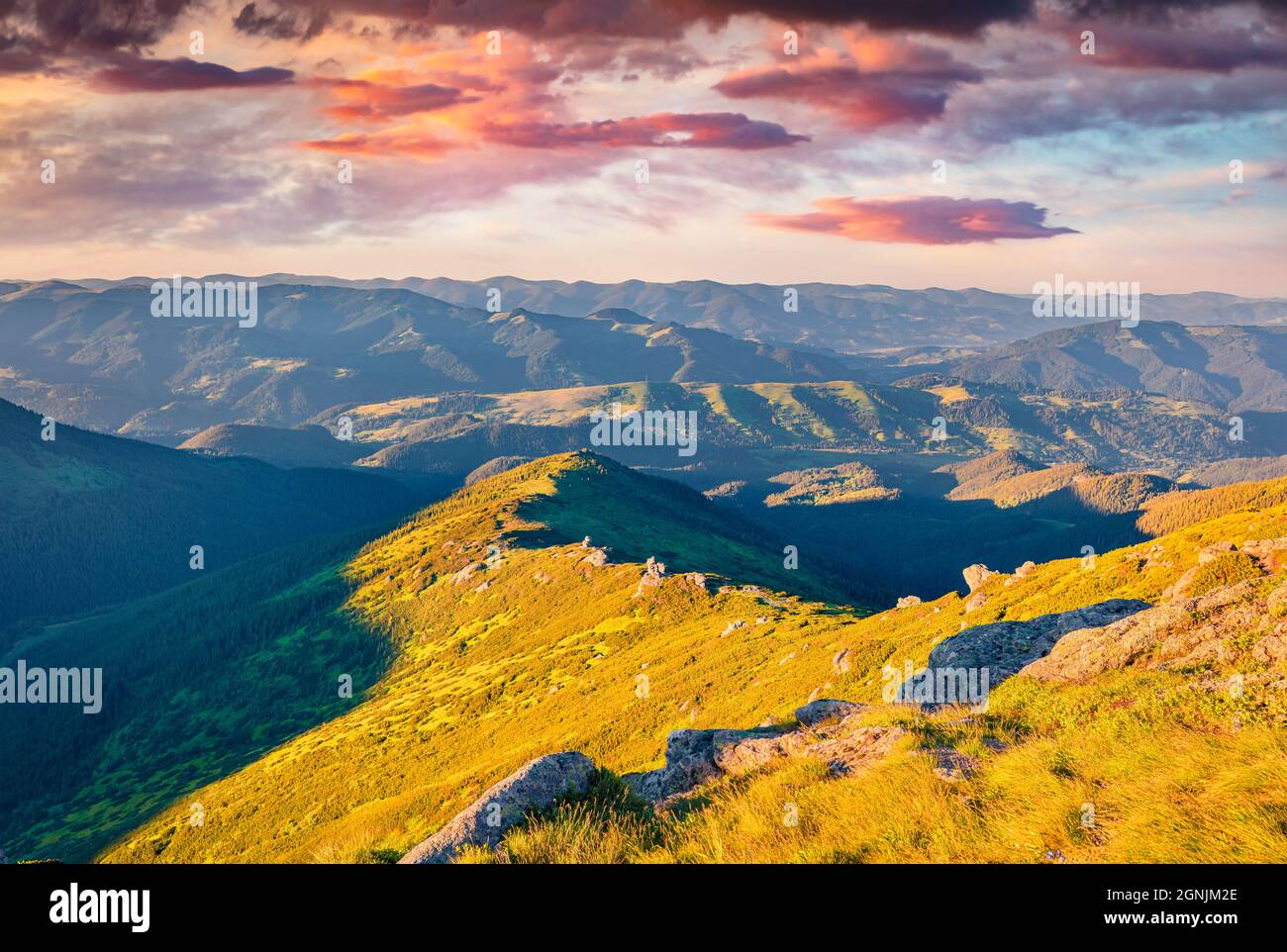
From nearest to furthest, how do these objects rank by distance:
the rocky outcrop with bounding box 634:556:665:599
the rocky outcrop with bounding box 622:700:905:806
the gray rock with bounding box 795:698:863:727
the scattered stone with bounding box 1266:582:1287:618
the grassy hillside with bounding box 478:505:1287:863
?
the grassy hillside with bounding box 478:505:1287:863 < the rocky outcrop with bounding box 622:700:905:806 < the scattered stone with bounding box 1266:582:1287:618 < the gray rock with bounding box 795:698:863:727 < the rocky outcrop with bounding box 634:556:665:599

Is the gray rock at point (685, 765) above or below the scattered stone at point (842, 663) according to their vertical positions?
above

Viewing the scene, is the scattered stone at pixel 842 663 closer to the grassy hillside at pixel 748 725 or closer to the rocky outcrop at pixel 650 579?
the grassy hillside at pixel 748 725

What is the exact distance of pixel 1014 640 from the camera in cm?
3625

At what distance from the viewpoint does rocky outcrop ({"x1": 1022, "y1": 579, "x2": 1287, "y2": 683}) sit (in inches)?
818

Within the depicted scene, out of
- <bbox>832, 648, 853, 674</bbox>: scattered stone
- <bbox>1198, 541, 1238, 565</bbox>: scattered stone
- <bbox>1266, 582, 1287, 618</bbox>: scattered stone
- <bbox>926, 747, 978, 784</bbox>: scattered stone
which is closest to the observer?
<bbox>926, 747, 978, 784</bbox>: scattered stone

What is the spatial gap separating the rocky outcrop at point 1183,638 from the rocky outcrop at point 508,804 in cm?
1682

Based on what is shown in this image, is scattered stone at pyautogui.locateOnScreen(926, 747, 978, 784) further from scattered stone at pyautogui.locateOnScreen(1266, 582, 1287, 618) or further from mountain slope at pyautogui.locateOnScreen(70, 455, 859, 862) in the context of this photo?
mountain slope at pyautogui.locateOnScreen(70, 455, 859, 862)

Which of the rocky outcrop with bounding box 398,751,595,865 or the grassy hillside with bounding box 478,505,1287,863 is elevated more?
the grassy hillside with bounding box 478,505,1287,863

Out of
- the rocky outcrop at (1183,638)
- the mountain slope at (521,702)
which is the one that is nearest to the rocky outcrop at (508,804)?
the rocky outcrop at (1183,638)

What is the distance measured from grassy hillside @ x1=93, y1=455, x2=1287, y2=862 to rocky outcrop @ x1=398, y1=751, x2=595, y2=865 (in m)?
1.54

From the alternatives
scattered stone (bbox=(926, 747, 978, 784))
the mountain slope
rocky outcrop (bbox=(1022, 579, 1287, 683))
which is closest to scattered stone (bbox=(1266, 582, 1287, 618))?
rocky outcrop (bbox=(1022, 579, 1287, 683))

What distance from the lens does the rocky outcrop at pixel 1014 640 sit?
3322 cm

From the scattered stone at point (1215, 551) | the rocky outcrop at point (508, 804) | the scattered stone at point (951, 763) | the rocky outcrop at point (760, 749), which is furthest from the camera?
the scattered stone at point (1215, 551)

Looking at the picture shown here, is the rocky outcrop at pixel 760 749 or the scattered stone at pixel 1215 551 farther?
the scattered stone at pixel 1215 551
